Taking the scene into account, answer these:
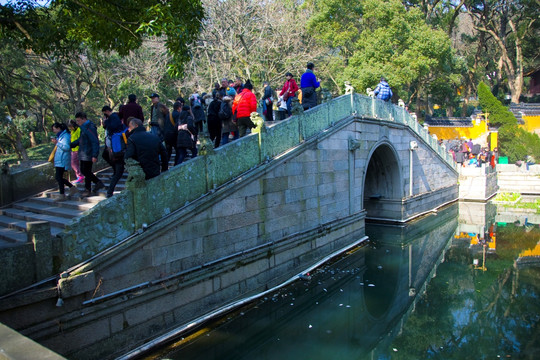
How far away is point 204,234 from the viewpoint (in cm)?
715

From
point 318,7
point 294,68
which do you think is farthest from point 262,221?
point 318,7

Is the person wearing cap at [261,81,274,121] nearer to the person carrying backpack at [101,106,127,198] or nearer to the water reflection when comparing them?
the person carrying backpack at [101,106,127,198]

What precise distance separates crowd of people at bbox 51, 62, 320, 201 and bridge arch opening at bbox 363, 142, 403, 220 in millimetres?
5587

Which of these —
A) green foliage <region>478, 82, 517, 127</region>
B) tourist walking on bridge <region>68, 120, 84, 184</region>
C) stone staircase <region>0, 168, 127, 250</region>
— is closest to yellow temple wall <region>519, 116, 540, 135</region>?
green foliage <region>478, 82, 517, 127</region>

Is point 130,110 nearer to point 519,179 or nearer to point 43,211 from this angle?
point 43,211

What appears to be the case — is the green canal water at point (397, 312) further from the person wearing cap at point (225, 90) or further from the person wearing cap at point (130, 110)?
the person wearing cap at point (225, 90)

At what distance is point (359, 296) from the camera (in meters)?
9.38

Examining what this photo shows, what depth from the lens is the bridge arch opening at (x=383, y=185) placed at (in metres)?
15.3

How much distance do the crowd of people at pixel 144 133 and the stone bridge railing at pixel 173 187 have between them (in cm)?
44

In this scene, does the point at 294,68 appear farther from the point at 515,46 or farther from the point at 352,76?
the point at 515,46

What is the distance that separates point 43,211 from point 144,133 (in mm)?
2715

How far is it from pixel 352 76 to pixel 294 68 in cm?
357

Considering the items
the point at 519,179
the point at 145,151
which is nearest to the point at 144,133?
the point at 145,151

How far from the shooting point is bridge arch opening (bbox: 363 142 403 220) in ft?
50.3
